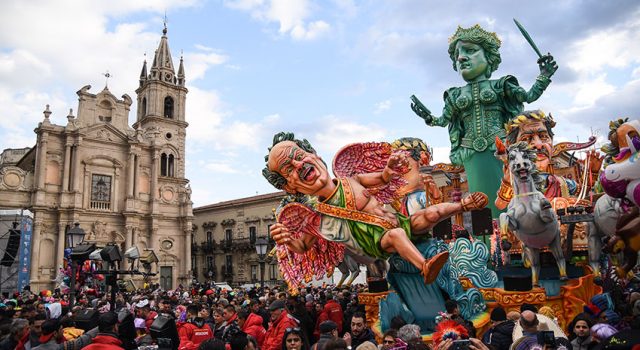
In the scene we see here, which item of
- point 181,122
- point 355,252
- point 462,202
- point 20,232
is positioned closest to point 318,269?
point 355,252

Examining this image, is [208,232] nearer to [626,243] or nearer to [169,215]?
[169,215]

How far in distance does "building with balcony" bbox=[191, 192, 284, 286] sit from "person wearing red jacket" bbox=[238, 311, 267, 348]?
1355 inches

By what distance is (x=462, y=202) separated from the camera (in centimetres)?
684

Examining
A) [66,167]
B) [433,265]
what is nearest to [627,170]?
[433,265]

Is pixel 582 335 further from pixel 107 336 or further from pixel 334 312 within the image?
pixel 107 336

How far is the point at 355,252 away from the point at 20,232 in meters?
22.1

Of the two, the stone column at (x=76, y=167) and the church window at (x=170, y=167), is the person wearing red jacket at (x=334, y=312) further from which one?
the church window at (x=170, y=167)

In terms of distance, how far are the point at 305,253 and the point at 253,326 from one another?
1995 mm

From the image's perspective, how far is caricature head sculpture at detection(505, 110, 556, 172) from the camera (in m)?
9.54

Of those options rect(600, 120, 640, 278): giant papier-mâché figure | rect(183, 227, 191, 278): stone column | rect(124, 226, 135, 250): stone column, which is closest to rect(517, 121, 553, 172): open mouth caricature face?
rect(600, 120, 640, 278): giant papier-mâché figure

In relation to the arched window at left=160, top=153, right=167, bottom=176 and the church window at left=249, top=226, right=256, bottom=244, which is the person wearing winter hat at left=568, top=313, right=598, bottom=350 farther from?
the church window at left=249, top=226, right=256, bottom=244

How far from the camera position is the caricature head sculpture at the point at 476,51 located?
442 inches

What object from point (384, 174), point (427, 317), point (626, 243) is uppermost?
point (384, 174)

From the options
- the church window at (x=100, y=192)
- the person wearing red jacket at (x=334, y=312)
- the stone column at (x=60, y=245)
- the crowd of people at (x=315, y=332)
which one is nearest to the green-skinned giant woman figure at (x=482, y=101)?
the crowd of people at (x=315, y=332)
